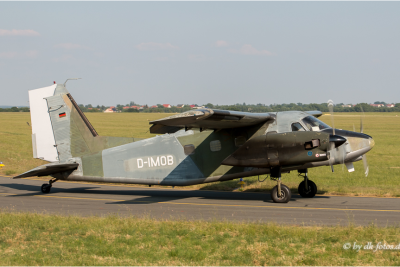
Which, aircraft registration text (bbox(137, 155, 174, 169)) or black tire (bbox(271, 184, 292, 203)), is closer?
black tire (bbox(271, 184, 292, 203))

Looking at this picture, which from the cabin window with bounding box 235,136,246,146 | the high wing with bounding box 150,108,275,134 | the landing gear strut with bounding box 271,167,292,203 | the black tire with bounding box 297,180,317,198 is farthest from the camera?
the black tire with bounding box 297,180,317,198

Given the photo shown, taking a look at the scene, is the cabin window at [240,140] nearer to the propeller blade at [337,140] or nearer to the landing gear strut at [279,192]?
the landing gear strut at [279,192]

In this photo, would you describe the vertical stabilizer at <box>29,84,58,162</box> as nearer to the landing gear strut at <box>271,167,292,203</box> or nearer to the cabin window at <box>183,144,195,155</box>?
the cabin window at <box>183,144,195,155</box>

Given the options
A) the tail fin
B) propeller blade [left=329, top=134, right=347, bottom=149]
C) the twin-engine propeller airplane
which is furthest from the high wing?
the tail fin

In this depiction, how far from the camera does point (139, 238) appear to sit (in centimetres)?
1082

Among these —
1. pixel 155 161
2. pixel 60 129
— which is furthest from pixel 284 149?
pixel 60 129

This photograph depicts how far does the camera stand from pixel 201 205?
54.5 feet

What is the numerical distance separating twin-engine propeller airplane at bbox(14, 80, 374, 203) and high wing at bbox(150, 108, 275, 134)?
4 centimetres

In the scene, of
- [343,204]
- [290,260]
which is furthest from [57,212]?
[343,204]

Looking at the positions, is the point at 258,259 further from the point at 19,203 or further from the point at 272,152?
the point at 19,203

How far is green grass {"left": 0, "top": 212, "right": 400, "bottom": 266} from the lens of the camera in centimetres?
895

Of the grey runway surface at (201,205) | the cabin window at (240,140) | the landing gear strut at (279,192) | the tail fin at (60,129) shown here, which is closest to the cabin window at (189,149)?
the cabin window at (240,140)

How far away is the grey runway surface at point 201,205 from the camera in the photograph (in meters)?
13.6

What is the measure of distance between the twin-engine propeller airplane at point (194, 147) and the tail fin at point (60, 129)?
5 cm
